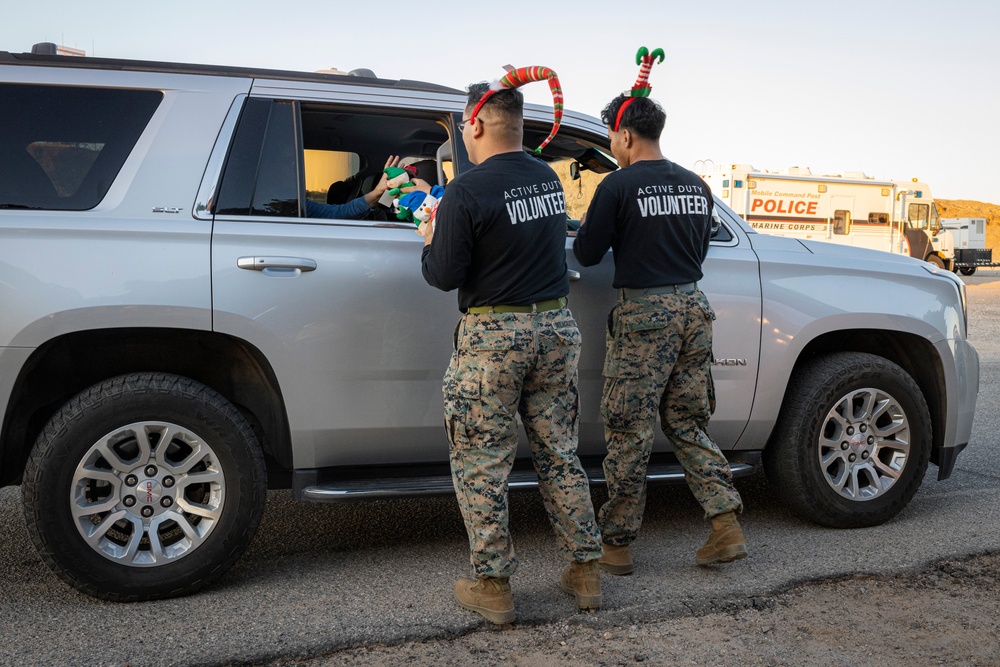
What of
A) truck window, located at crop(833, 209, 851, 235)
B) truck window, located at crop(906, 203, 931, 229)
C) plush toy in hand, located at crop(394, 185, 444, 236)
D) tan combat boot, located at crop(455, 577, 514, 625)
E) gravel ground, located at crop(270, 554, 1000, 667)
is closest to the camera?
gravel ground, located at crop(270, 554, 1000, 667)

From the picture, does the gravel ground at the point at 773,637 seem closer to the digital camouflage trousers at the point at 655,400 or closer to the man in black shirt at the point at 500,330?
the man in black shirt at the point at 500,330

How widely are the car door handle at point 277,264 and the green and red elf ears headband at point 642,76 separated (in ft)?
4.51

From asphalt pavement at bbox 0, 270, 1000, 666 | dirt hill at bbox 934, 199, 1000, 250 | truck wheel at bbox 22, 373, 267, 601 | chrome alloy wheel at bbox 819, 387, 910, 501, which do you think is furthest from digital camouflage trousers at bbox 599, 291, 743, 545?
dirt hill at bbox 934, 199, 1000, 250

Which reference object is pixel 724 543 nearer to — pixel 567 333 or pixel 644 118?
pixel 567 333

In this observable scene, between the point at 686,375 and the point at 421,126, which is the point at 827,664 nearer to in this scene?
the point at 686,375

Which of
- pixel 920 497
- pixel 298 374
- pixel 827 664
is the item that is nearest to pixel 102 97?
pixel 298 374

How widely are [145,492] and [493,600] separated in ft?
4.41

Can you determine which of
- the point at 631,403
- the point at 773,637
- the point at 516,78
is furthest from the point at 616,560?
the point at 516,78

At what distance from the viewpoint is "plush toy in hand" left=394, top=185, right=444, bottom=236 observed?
3.61 metres

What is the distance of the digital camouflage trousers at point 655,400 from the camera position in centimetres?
384

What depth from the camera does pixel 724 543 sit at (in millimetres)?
3887

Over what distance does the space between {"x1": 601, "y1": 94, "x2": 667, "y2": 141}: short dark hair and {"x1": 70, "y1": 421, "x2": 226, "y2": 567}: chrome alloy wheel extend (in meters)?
2.09

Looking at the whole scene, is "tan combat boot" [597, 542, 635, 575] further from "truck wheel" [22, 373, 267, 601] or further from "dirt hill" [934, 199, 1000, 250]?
"dirt hill" [934, 199, 1000, 250]

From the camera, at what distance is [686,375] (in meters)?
3.93
